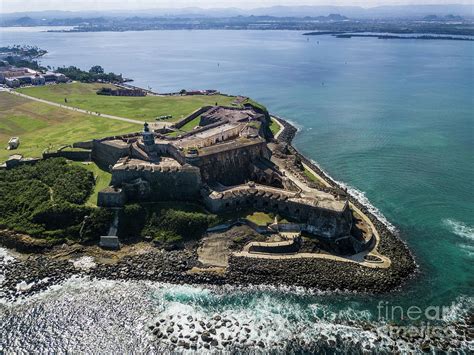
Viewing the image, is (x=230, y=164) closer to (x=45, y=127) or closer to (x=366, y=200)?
(x=366, y=200)

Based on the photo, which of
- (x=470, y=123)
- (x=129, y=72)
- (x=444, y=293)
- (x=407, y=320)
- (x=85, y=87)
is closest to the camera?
(x=407, y=320)

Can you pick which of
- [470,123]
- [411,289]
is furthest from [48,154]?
[470,123]

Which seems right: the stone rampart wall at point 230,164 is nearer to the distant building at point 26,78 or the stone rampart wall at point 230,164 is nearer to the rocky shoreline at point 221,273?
the rocky shoreline at point 221,273

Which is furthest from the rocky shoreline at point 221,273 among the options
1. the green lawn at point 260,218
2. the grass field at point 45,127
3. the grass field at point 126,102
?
the grass field at point 126,102

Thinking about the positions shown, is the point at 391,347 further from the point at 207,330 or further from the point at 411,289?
the point at 207,330

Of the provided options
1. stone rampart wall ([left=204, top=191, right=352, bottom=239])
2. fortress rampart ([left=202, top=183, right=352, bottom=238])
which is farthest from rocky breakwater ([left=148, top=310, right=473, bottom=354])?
fortress rampart ([left=202, top=183, right=352, bottom=238])

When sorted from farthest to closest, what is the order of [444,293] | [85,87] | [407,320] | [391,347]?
[85,87]
[444,293]
[407,320]
[391,347]
